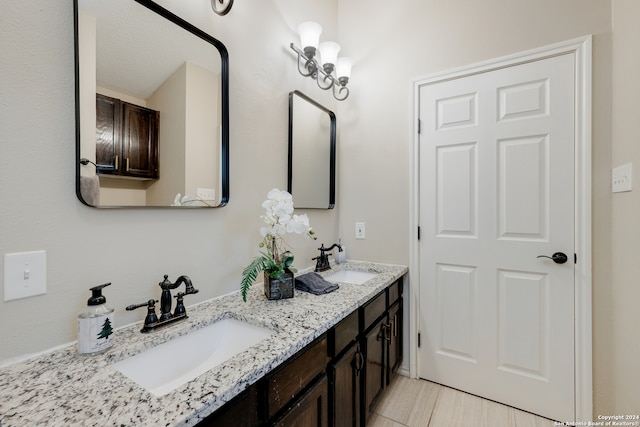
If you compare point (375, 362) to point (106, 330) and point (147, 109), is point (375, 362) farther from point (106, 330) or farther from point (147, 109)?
point (147, 109)

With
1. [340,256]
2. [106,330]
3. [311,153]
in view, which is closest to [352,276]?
[340,256]

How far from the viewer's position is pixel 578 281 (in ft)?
5.11

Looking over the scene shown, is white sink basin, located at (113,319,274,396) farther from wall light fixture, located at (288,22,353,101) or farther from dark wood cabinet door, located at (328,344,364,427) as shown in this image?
wall light fixture, located at (288,22,353,101)

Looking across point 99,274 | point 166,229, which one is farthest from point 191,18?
point 99,274

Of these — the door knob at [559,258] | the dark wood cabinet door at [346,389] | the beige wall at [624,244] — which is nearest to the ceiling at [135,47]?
the dark wood cabinet door at [346,389]

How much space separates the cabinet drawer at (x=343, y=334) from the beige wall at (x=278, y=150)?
555mm

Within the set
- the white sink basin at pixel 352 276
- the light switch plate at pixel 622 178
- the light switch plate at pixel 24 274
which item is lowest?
the white sink basin at pixel 352 276

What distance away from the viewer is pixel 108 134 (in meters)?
0.92

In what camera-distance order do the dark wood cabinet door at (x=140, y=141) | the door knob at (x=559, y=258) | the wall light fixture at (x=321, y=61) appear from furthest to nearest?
1. the wall light fixture at (x=321, y=61)
2. the door knob at (x=559, y=258)
3. the dark wood cabinet door at (x=140, y=141)

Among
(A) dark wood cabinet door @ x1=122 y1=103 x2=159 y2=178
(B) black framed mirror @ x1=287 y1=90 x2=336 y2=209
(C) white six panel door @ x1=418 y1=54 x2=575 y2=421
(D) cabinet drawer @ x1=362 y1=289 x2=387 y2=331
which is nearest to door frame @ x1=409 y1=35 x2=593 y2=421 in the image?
(C) white six panel door @ x1=418 y1=54 x2=575 y2=421

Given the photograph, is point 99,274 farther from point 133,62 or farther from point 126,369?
point 133,62

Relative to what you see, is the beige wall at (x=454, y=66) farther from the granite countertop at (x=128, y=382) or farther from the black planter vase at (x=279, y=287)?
the granite countertop at (x=128, y=382)

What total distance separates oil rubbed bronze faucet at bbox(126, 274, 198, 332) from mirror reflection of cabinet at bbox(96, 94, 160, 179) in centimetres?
41

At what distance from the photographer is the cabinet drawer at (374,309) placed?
1441mm
